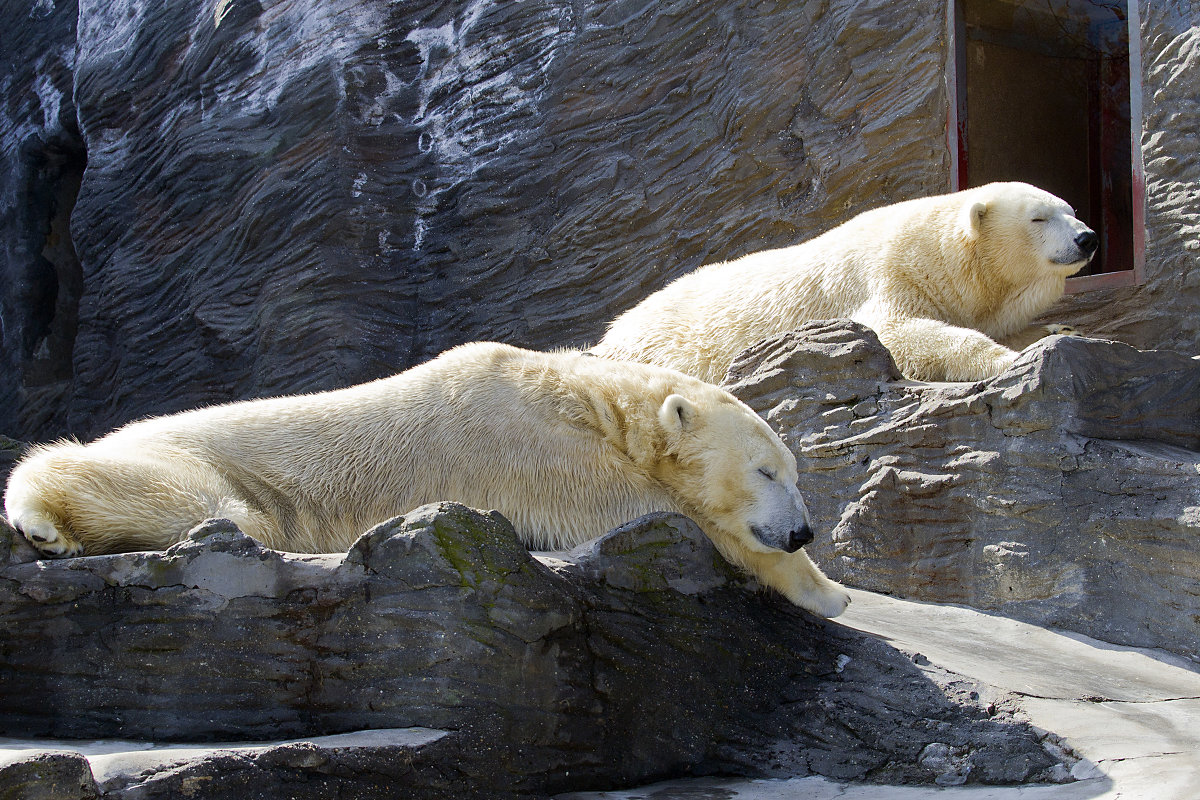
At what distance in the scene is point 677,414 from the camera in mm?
3855

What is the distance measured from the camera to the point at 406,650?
2.95 meters

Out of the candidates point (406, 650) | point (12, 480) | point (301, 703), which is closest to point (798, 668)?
point (406, 650)

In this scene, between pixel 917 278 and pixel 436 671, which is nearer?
pixel 436 671

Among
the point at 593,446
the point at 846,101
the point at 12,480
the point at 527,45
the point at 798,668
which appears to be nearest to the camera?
the point at 12,480

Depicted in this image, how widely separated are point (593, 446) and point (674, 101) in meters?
5.55

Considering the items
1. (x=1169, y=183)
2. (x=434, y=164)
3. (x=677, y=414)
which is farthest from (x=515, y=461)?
(x=434, y=164)

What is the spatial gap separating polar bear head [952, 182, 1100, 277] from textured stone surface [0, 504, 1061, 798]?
337 centimetres

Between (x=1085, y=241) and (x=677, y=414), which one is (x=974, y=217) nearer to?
(x=1085, y=241)

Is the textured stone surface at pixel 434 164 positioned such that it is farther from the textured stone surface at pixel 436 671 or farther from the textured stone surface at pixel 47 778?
the textured stone surface at pixel 47 778

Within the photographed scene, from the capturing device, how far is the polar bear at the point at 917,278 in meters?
6.04

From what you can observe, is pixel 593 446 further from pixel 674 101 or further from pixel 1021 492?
pixel 674 101

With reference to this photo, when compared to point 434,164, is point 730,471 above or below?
below

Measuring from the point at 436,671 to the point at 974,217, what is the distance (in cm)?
436

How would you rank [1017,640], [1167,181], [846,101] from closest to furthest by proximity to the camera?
[1017,640] → [1167,181] → [846,101]
